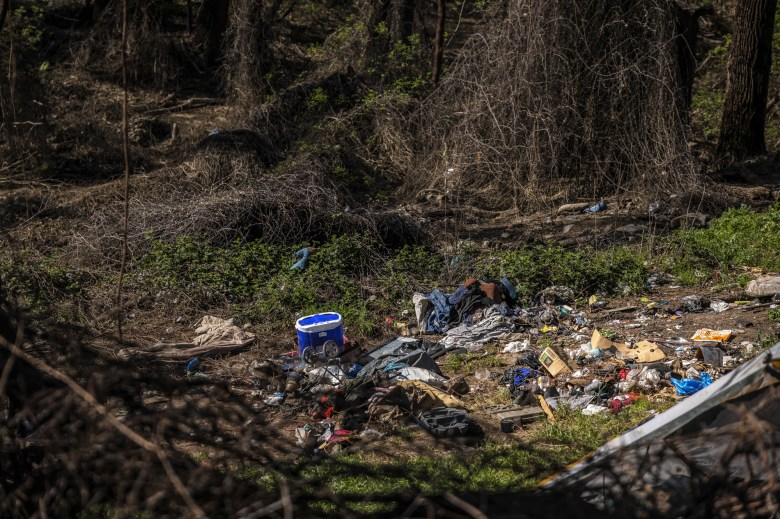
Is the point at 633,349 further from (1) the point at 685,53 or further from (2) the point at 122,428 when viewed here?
(1) the point at 685,53

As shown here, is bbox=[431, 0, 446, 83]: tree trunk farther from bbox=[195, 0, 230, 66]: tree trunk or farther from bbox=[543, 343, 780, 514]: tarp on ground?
bbox=[543, 343, 780, 514]: tarp on ground

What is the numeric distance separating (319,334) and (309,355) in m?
0.19

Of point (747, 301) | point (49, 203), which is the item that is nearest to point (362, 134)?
point (49, 203)

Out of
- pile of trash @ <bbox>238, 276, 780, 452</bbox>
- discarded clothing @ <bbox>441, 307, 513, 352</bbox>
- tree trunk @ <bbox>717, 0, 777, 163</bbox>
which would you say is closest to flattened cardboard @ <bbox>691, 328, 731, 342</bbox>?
pile of trash @ <bbox>238, 276, 780, 452</bbox>

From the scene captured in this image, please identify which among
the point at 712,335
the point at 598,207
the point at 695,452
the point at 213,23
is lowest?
the point at 712,335

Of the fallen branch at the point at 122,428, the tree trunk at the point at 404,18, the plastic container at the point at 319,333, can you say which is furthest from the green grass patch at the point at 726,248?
the tree trunk at the point at 404,18

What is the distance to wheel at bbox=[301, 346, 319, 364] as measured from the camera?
6672mm

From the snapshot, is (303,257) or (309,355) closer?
(309,355)

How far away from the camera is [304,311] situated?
7695 millimetres

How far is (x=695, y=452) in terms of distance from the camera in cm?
308

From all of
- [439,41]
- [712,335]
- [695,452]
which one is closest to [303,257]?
[712,335]

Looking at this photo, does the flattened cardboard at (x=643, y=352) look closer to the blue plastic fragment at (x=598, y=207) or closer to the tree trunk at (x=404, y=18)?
the blue plastic fragment at (x=598, y=207)

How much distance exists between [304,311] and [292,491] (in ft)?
16.3

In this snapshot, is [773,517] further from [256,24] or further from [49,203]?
[256,24]
